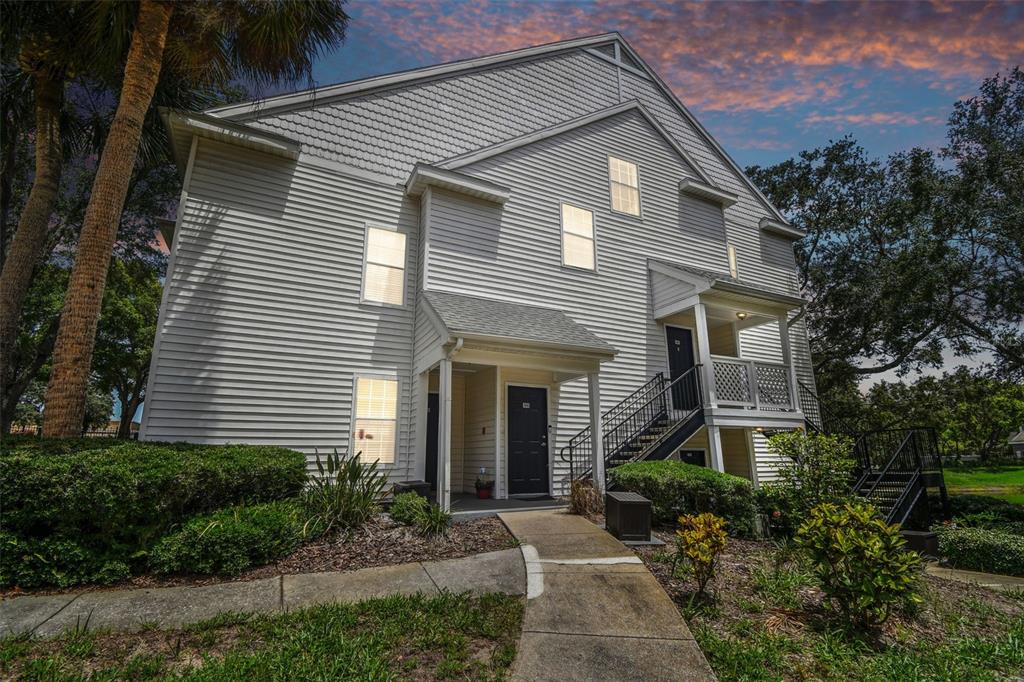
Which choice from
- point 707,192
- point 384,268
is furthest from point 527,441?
point 707,192

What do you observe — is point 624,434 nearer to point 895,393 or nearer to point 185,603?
point 185,603

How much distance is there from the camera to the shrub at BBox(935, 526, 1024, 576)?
7406mm

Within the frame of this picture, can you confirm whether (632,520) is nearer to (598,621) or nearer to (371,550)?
(598,621)

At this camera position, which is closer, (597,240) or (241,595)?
(241,595)

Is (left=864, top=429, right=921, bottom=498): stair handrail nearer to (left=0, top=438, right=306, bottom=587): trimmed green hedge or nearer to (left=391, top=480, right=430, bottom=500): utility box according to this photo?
(left=391, top=480, right=430, bottom=500): utility box

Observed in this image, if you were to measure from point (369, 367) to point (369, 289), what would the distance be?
1.68 meters

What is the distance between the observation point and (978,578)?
7.04m

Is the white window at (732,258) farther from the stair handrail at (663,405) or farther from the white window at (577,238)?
the white window at (577,238)

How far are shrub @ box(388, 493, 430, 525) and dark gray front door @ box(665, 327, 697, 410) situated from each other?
22.8 feet

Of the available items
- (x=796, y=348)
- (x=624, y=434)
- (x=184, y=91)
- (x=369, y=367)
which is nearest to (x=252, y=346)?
(x=369, y=367)

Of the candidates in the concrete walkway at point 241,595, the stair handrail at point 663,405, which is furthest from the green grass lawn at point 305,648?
the stair handrail at point 663,405

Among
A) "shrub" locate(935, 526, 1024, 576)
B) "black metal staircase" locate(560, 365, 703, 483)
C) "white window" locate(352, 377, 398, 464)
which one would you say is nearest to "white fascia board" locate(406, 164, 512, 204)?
"white window" locate(352, 377, 398, 464)

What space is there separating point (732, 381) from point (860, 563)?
24.3 feet

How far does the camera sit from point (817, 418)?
533 inches
